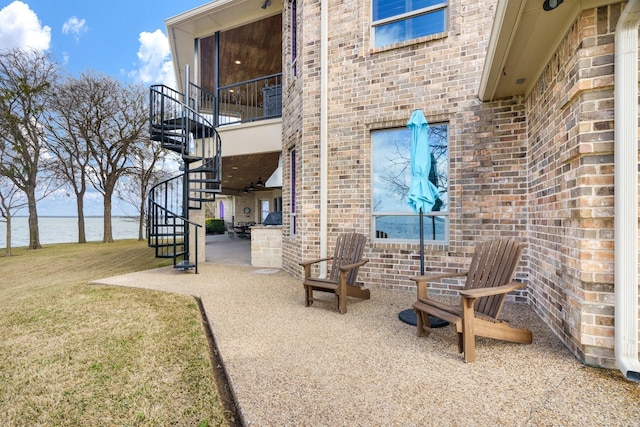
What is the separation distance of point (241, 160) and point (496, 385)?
8233 millimetres

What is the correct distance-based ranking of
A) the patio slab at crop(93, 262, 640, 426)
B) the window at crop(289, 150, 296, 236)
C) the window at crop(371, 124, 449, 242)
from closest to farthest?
the patio slab at crop(93, 262, 640, 426) < the window at crop(371, 124, 449, 242) < the window at crop(289, 150, 296, 236)

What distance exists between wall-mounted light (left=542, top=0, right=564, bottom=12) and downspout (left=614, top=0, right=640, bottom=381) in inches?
16.8

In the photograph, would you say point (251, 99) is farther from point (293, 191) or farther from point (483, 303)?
point (483, 303)

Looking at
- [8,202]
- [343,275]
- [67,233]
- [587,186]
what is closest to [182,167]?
[343,275]

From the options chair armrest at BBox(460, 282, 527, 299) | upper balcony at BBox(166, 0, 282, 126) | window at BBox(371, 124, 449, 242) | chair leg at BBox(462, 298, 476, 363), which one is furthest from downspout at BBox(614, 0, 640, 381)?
upper balcony at BBox(166, 0, 282, 126)

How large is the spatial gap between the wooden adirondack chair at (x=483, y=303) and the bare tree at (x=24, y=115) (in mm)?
16817

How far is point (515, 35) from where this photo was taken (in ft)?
10.0

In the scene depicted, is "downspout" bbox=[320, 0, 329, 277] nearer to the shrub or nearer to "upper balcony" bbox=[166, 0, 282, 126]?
"upper balcony" bbox=[166, 0, 282, 126]

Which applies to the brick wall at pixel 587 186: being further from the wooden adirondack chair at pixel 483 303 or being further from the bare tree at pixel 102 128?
the bare tree at pixel 102 128

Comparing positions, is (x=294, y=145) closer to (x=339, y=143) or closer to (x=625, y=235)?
(x=339, y=143)

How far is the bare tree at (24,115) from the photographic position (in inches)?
515

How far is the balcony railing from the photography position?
8877mm

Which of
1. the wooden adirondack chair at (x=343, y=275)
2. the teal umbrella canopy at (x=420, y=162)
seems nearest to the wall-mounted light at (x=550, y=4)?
the teal umbrella canopy at (x=420, y=162)

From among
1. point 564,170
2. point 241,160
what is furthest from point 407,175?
point 241,160
